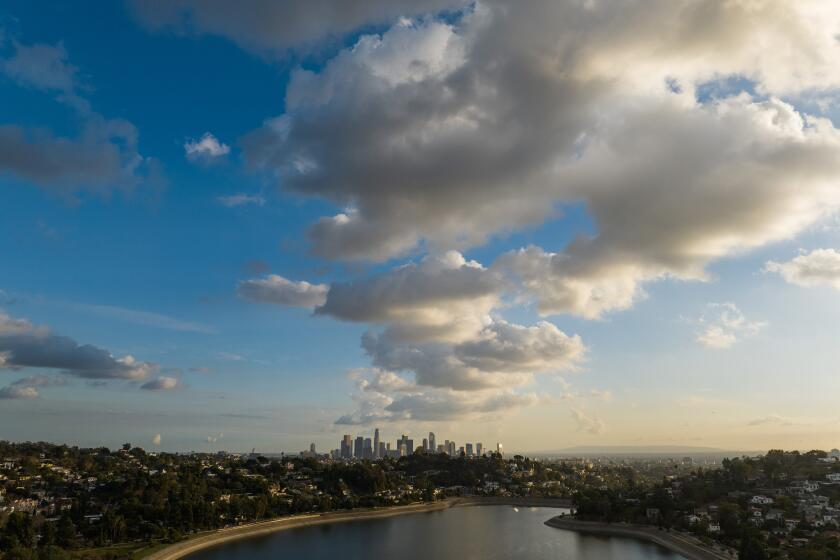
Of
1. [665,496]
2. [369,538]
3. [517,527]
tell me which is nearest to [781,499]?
[665,496]

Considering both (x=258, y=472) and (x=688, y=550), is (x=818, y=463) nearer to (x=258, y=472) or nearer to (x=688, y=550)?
(x=688, y=550)

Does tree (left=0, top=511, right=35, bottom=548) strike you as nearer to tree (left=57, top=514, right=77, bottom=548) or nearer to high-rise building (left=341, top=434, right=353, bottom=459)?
tree (left=57, top=514, right=77, bottom=548)

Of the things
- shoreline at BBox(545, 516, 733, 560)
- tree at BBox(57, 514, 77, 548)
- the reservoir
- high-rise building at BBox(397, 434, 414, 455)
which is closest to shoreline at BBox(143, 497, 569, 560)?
the reservoir

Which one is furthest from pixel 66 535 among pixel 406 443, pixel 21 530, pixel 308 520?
pixel 406 443

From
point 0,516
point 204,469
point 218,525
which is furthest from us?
point 204,469

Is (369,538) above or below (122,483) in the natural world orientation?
below

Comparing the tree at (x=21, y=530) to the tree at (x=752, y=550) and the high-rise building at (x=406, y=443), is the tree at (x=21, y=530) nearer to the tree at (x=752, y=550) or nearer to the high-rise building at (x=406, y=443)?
the tree at (x=752, y=550)
